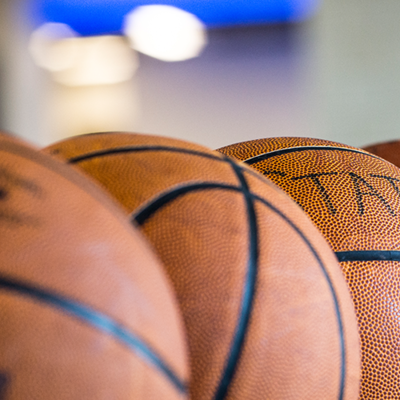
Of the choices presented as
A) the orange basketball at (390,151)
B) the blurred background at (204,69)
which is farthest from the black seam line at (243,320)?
the blurred background at (204,69)

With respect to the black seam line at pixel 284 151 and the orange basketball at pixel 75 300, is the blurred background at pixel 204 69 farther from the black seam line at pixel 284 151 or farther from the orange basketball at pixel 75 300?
the orange basketball at pixel 75 300

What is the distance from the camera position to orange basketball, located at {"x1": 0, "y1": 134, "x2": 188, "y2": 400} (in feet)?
1.43

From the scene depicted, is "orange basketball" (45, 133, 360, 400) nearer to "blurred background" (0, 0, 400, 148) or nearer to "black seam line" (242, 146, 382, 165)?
"black seam line" (242, 146, 382, 165)

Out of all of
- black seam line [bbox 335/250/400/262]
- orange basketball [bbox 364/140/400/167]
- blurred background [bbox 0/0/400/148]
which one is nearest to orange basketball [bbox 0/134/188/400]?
black seam line [bbox 335/250/400/262]

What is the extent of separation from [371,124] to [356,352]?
3.35 m

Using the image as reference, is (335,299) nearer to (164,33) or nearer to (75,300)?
(75,300)

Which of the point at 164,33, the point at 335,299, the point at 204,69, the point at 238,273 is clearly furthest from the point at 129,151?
the point at 164,33

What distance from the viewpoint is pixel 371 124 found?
150 inches

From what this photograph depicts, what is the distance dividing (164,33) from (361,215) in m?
3.91

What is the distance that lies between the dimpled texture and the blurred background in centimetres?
310

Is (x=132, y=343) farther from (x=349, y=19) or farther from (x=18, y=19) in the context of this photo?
(x=18, y=19)

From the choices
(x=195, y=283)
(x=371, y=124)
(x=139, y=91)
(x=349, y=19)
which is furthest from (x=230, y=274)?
(x=139, y=91)

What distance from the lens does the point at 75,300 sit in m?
0.46

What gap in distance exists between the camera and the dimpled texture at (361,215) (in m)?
0.74
